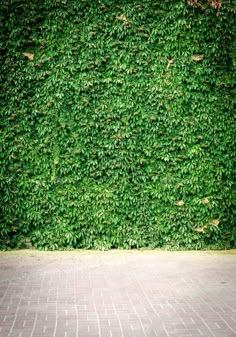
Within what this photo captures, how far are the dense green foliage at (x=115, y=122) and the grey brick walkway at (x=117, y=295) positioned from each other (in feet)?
2.42

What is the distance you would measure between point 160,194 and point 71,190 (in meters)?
1.76

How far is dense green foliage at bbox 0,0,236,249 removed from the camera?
8.79 meters

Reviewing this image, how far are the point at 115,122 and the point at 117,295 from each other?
3.91 metres

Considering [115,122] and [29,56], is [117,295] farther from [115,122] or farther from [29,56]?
[29,56]

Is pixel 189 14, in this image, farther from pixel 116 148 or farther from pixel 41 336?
pixel 41 336

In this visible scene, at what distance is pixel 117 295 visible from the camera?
5922 millimetres

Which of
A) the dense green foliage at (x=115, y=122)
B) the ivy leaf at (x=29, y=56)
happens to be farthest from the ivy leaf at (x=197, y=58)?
the ivy leaf at (x=29, y=56)

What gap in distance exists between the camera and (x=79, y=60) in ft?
28.9

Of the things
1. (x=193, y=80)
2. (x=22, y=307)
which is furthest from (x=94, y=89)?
(x=22, y=307)

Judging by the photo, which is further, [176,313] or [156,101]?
[156,101]

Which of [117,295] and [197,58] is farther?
[197,58]

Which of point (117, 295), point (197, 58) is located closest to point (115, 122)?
point (197, 58)

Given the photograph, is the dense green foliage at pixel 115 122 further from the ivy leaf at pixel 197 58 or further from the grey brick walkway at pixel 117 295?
the grey brick walkway at pixel 117 295

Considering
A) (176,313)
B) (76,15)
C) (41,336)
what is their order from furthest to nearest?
(76,15), (176,313), (41,336)
